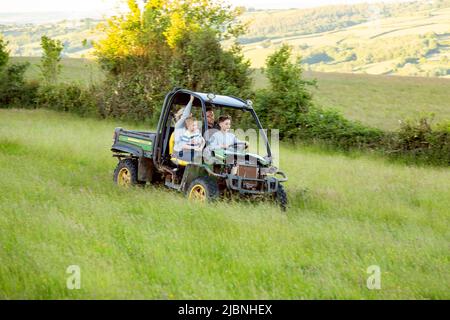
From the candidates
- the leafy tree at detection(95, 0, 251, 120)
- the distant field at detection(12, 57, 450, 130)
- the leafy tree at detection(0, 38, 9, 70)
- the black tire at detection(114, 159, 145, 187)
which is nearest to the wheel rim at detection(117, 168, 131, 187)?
the black tire at detection(114, 159, 145, 187)

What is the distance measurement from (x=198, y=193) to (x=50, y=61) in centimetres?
2495

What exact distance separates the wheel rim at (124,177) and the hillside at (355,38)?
130 feet

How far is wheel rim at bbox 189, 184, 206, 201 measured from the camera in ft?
33.1

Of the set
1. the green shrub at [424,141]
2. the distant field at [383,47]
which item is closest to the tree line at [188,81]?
the green shrub at [424,141]

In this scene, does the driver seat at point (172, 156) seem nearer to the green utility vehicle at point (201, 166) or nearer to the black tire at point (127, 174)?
the green utility vehicle at point (201, 166)

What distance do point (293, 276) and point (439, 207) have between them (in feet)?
17.6

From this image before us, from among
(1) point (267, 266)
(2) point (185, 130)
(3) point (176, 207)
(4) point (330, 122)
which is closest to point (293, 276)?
(1) point (267, 266)

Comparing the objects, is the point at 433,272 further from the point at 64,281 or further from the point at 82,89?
the point at 82,89

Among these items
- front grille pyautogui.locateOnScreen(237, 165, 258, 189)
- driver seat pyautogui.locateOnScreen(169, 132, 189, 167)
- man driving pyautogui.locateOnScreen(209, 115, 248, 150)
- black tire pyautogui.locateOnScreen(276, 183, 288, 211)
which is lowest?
black tire pyautogui.locateOnScreen(276, 183, 288, 211)

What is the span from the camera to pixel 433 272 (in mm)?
7016

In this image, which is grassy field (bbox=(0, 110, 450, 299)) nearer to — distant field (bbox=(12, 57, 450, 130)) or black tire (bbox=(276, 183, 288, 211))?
black tire (bbox=(276, 183, 288, 211))

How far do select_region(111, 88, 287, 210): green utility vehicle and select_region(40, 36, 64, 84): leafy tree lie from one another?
852 inches

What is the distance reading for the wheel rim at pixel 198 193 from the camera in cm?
1010

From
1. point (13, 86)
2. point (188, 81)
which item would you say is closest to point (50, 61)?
point (13, 86)
